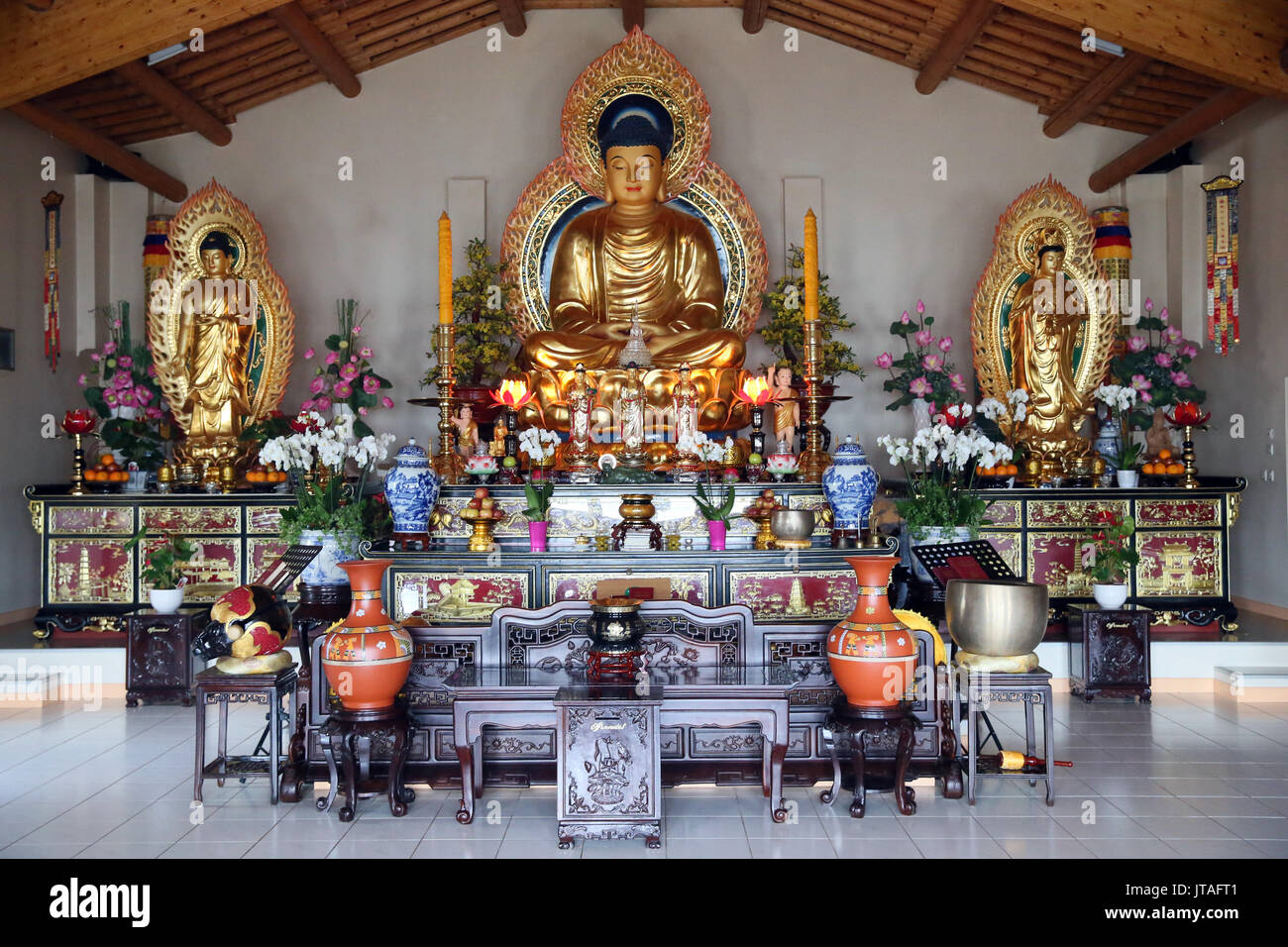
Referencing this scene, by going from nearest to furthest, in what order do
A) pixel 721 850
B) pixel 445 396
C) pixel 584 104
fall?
pixel 721 850
pixel 445 396
pixel 584 104

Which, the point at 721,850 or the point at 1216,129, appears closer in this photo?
the point at 721,850

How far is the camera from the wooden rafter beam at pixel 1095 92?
655 centimetres

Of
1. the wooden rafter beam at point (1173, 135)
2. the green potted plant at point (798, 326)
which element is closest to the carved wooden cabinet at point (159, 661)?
the green potted plant at point (798, 326)

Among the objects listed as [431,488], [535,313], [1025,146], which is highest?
[1025,146]

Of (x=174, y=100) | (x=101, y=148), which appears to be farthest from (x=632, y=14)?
(x=101, y=148)

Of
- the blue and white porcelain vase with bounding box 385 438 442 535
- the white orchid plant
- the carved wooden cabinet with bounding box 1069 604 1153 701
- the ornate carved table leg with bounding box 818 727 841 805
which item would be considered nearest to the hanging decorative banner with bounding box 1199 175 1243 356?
the carved wooden cabinet with bounding box 1069 604 1153 701

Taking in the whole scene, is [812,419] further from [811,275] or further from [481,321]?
[481,321]

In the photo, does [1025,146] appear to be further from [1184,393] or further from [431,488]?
[431,488]

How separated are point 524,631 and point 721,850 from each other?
3.98ft

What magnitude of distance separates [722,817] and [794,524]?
169 centimetres

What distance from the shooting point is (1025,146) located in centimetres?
798

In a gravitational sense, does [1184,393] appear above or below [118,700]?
above

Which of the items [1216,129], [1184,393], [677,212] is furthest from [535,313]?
[1216,129]

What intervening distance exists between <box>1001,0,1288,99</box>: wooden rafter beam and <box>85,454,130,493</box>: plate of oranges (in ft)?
19.8
